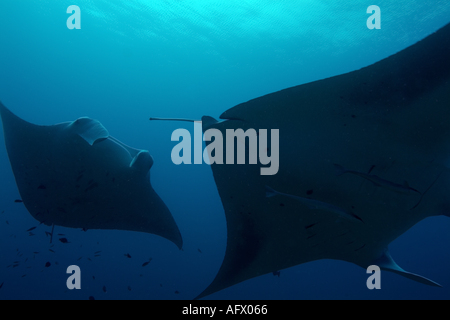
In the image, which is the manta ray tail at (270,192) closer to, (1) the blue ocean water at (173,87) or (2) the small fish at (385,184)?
(2) the small fish at (385,184)

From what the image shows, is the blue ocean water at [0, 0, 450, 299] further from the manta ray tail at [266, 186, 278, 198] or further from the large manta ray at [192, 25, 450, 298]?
the manta ray tail at [266, 186, 278, 198]

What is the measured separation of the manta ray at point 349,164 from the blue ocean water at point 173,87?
13.0 metres

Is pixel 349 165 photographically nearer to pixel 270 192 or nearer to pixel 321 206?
pixel 321 206

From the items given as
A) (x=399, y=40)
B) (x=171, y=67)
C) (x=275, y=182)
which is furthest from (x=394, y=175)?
(x=171, y=67)

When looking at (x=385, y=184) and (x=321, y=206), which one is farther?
(x=321, y=206)

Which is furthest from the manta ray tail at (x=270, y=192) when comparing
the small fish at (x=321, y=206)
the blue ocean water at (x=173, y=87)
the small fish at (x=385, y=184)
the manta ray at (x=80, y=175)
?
the blue ocean water at (x=173, y=87)

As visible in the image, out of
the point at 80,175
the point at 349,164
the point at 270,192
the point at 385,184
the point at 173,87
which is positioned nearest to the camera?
the point at 385,184

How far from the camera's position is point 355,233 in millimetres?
2254

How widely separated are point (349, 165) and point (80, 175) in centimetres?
309

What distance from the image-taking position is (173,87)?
84.4ft

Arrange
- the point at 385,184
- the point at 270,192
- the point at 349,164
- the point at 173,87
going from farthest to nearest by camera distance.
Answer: the point at 173,87 → the point at 270,192 → the point at 349,164 → the point at 385,184

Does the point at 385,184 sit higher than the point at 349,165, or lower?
lower

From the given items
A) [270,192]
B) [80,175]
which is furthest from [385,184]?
[80,175]

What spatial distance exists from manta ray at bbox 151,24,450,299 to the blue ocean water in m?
13.0
